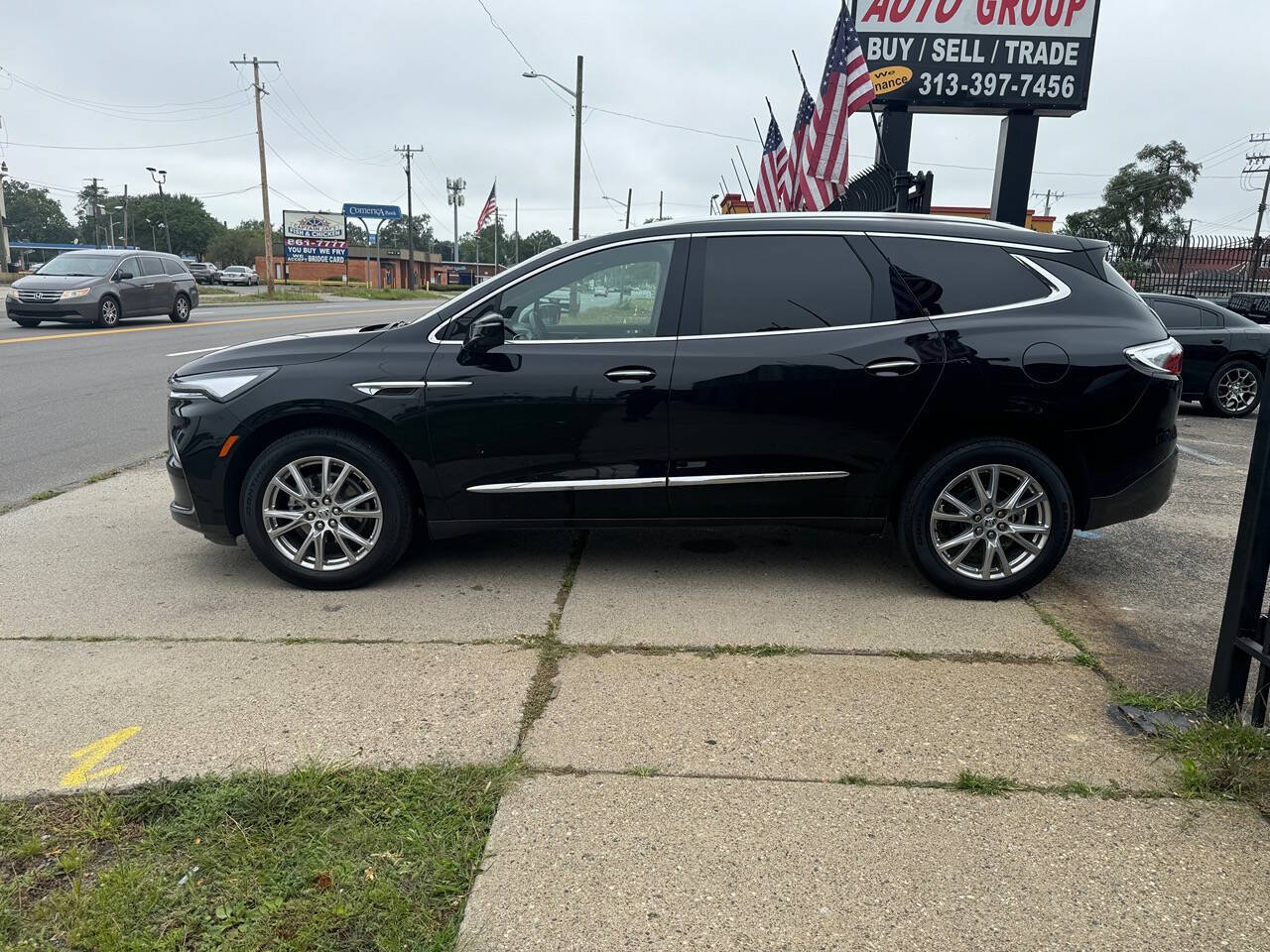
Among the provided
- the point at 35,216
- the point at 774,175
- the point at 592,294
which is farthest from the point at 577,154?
the point at 35,216

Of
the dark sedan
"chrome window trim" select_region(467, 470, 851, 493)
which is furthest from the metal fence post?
the dark sedan

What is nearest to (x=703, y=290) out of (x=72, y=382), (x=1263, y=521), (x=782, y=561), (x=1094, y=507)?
(x=782, y=561)

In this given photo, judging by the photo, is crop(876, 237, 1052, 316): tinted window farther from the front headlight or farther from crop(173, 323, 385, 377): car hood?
the front headlight

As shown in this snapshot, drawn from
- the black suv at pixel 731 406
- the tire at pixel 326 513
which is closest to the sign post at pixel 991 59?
the black suv at pixel 731 406

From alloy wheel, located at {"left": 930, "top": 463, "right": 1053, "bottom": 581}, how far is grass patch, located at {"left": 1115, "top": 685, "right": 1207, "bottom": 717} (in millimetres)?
1020

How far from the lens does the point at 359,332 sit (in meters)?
4.87

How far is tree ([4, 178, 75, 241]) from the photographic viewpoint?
131 meters

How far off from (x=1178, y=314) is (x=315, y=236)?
73.5 m

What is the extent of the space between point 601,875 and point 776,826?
550 millimetres

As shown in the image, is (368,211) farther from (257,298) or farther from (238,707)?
(238,707)

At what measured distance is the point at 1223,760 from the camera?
3023mm

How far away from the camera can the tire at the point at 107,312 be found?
2053 cm

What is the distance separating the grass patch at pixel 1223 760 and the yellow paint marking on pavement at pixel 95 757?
3401 millimetres

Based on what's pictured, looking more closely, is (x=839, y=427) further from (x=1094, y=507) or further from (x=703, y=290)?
(x=1094, y=507)
